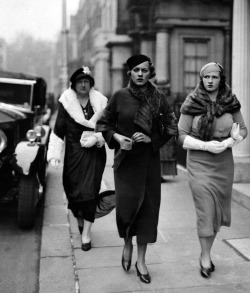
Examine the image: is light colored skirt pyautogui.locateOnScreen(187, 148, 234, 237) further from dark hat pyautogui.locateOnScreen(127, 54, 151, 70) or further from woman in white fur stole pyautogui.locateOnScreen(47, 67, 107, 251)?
woman in white fur stole pyautogui.locateOnScreen(47, 67, 107, 251)

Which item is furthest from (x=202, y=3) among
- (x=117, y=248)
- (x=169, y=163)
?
(x=117, y=248)

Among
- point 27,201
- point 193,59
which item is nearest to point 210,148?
point 27,201

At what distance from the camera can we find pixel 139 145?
426cm

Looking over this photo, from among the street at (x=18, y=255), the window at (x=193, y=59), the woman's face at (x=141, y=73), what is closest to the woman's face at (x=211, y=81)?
the woman's face at (x=141, y=73)

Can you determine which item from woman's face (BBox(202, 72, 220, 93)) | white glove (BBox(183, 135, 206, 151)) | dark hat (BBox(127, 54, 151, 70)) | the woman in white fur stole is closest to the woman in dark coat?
dark hat (BBox(127, 54, 151, 70))

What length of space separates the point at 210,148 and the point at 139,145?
2.06 feet

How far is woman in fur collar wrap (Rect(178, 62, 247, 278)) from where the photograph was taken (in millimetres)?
4336

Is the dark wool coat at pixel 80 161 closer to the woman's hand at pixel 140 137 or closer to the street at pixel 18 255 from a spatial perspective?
the street at pixel 18 255

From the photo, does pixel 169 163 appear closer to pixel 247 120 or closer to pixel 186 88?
pixel 247 120

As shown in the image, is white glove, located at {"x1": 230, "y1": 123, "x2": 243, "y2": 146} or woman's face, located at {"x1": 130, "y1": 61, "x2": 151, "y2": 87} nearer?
woman's face, located at {"x1": 130, "y1": 61, "x2": 151, "y2": 87}

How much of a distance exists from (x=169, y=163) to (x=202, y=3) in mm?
8459

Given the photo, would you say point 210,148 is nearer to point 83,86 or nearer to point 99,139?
point 99,139

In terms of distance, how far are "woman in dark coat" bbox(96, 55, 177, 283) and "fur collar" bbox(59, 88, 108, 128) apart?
0.91 meters

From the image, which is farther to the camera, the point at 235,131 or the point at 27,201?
the point at 27,201
